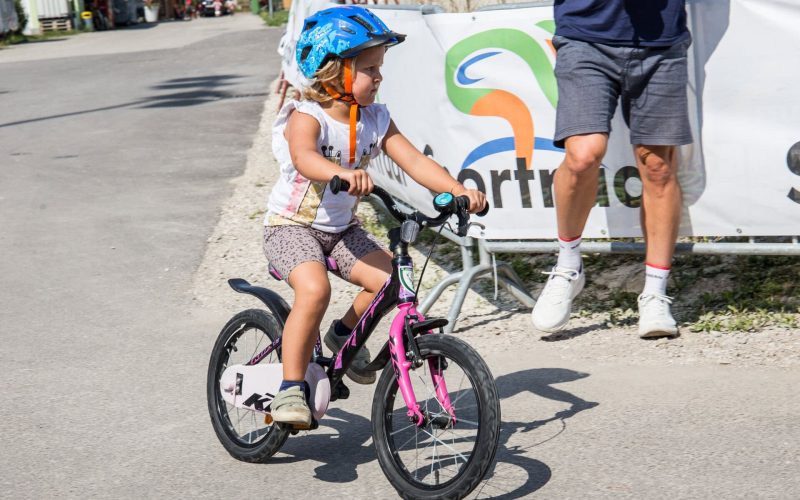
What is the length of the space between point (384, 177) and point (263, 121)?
7.25 metres

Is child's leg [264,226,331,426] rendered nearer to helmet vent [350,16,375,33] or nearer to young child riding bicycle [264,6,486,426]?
young child riding bicycle [264,6,486,426]

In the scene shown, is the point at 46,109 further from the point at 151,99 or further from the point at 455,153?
the point at 455,153

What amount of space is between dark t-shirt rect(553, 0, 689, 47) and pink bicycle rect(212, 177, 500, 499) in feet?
6.39

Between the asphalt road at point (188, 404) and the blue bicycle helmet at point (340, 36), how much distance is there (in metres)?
1.56

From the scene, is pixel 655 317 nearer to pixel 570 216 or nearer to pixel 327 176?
pixel 570 216

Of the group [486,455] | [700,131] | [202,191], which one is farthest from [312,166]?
[202,191]

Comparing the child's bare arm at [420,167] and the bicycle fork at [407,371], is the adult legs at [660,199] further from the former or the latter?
the bicycle fork at [407,371]

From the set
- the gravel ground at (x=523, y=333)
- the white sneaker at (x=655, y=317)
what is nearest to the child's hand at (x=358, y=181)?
the gravel ground at (x=523, y=333)

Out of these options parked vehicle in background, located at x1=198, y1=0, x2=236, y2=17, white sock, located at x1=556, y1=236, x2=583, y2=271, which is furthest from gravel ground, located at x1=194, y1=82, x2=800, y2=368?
parked vehicle in background, located at x1=198, y1=0, x2=236, y2=17

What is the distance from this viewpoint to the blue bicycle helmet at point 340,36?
402 cm

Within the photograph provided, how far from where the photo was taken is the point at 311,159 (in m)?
4.00

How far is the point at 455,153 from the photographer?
6082mm

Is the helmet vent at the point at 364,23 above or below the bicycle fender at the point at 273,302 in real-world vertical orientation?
above

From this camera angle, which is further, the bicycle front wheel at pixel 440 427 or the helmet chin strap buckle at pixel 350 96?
the helmet chin strap buckle at pixel 350 96
